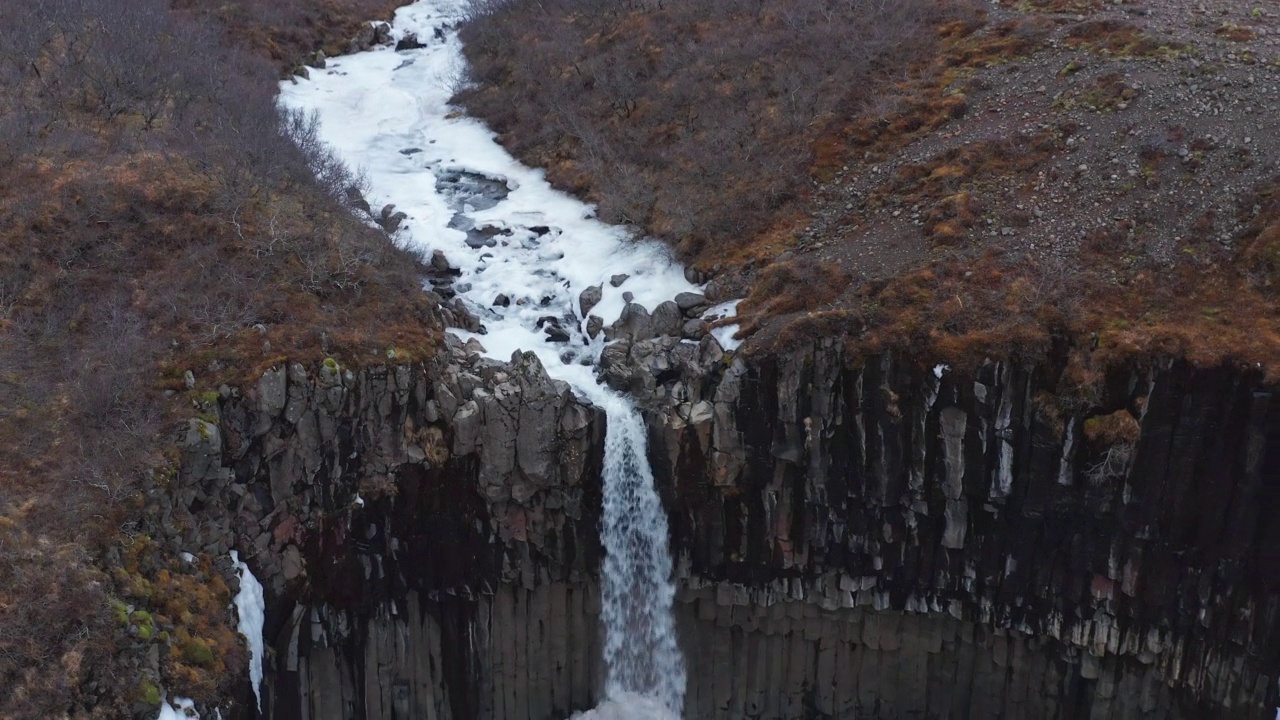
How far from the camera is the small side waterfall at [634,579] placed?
20781 millimetres

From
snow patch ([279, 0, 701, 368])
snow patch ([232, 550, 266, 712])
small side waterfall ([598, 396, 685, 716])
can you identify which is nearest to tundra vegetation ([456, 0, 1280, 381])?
snow patch ([279, 0, 701, 368])

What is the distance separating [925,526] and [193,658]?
13.4 m

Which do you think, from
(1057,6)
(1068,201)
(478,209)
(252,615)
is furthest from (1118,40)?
(252,615)

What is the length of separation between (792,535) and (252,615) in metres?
10.5

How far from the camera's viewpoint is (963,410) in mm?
18781

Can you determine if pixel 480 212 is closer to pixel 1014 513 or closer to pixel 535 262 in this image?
pixel 535 262

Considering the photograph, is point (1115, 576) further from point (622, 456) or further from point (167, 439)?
point (167, 439)

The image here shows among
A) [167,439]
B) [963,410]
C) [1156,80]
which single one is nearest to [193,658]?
[167,439]

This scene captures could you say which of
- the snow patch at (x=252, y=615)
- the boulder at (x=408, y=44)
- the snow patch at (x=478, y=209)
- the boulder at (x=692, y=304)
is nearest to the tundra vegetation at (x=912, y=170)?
the boulder at (x=692, y=304)

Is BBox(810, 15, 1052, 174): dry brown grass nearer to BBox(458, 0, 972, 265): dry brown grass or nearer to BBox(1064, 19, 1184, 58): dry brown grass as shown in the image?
BBox(458, 0, 972, 265): dry brown grass

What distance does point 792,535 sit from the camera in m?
20.4

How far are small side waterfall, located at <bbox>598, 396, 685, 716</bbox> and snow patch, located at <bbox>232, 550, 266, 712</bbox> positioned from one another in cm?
690

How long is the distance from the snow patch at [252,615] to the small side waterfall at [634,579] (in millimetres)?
6904

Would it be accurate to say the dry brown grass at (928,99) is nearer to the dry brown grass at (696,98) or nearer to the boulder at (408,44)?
the dry brown grass at (696,98)
